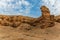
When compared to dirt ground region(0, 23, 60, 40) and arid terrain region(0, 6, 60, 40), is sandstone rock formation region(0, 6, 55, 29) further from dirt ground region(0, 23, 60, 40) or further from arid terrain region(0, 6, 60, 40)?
dirt ground region(0, 23, 60, 40)

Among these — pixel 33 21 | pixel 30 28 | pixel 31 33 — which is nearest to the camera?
pixel 31 33

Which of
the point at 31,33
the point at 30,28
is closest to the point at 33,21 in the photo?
the point at 30,28

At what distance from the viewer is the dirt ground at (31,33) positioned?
13.8m

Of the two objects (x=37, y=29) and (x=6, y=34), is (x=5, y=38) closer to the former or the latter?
(x=6, y=34)

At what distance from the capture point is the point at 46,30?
15758 millimetres

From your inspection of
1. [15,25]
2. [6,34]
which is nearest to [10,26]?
[15,25]

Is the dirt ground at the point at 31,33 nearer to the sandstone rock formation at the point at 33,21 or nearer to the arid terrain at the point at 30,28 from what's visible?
the arid terrain at the point at 30,28

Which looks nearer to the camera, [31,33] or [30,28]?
[31,33]

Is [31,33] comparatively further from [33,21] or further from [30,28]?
[33,21]

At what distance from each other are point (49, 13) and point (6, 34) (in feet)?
15.8

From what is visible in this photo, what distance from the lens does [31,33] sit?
15.2 meters

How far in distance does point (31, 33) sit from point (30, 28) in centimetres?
153

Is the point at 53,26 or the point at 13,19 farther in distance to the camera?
the point at 13,19

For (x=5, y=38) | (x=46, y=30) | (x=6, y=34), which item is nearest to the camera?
(x=5, y=38)
